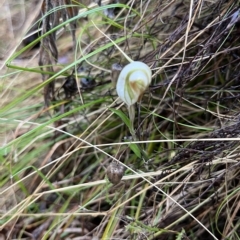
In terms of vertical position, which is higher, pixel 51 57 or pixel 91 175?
pixel 51 57

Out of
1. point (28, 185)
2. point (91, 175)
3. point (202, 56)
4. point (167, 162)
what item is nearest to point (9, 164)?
point (28, 185)

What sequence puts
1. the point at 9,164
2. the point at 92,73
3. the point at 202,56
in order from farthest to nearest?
the point at 92,73 < the point at 9,164 < the point at 202,56

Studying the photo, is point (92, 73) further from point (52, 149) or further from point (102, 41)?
point (52, 149)

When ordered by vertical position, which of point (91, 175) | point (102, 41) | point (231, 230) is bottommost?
point (231, 230)

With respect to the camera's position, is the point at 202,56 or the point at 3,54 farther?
the point at 3,54

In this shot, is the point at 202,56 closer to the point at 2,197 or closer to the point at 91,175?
the point at 91,175

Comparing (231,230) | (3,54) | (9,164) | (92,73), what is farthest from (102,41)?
(231,230)

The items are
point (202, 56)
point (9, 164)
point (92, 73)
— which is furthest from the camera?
point (92, 73)
